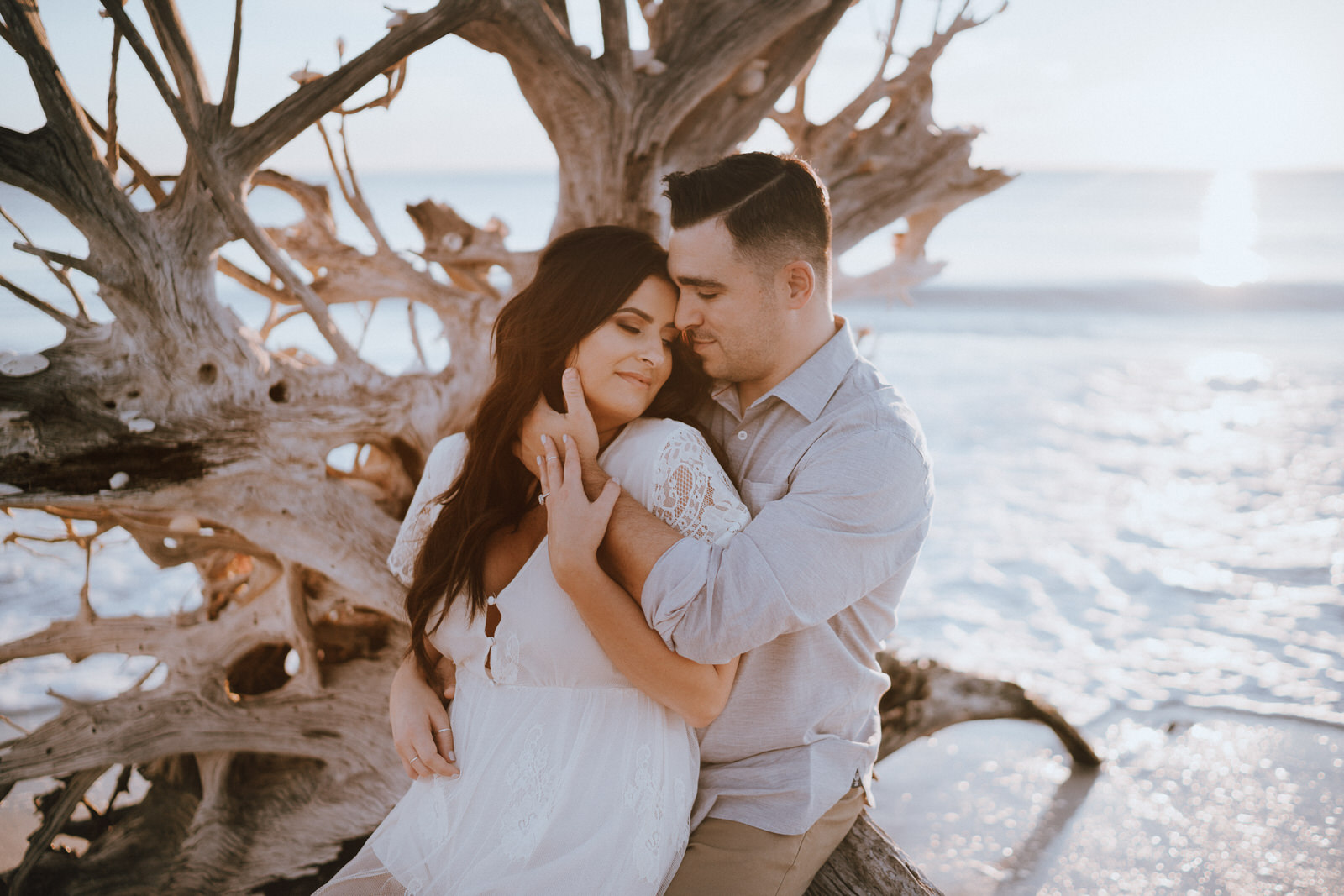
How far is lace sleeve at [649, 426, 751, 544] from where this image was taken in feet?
6.39

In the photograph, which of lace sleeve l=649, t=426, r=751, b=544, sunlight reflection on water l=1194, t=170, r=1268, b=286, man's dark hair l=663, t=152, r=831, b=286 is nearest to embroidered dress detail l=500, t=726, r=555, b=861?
lace sleeve l=649, t=426, r=751, b=544

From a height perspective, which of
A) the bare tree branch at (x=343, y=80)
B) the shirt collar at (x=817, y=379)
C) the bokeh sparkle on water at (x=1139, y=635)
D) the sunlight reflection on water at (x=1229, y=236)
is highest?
the bare tree branch at (x=343, y=80)

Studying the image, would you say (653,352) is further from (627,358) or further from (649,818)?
→ (649,818)

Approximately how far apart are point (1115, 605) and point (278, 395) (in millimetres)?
5710

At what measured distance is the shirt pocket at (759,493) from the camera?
215 centimetres

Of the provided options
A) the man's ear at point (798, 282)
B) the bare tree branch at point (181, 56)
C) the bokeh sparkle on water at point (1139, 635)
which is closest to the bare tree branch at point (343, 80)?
the bare tree branch at point (181, 56)

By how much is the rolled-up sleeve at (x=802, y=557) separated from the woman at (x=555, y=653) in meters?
0.10

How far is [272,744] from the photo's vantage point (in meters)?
3.32

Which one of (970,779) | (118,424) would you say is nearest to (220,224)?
(118,424)

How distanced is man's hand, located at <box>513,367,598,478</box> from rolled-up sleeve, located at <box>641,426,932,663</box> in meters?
0.38

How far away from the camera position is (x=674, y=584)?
5.91 ft

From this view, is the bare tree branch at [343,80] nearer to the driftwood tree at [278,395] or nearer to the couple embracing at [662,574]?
the driftwood tree at [278,395]

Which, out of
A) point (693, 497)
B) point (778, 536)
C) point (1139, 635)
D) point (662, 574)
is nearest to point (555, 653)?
point (662, 574)

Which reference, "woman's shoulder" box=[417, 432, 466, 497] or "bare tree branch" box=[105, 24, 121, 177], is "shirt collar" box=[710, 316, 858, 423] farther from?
"bare tree branch" box=[105, 24, 121, 177]
